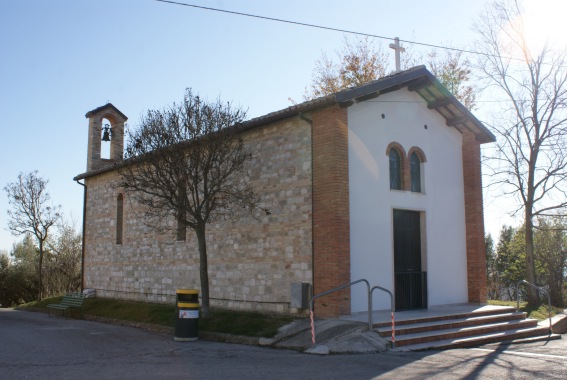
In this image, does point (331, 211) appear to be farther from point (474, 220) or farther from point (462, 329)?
point (474, 220)

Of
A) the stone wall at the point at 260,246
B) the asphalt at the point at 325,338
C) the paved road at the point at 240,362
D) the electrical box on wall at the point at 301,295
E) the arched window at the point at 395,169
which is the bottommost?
the paved road at the point at 240,362

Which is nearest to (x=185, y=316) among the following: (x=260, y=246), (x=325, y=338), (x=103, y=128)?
(x=260, y=246)

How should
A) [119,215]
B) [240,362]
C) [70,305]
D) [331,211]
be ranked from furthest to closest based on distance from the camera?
[119,215] → [70,305] → [331,211] → [240,362]

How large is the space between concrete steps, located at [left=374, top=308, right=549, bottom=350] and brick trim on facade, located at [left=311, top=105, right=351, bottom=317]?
1620 millimetres

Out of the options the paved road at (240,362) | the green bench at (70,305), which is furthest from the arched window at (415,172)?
the green bench at (70,305)

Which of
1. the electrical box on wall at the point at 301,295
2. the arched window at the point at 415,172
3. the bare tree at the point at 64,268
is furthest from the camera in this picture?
the bare tree at the point at 64,268

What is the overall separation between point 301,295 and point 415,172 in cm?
528

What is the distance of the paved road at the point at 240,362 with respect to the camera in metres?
8.53

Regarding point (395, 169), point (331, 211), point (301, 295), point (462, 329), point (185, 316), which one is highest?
point (395, 169)

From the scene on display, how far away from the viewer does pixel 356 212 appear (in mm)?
13609

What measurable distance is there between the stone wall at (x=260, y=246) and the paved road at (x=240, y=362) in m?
2.65

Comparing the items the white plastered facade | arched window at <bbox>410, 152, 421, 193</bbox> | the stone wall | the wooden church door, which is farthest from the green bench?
arched window at <bbox>410, 152, 421, 193</bbox>

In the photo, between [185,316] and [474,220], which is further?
[474,220]

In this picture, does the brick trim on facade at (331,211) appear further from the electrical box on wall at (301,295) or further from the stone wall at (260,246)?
the stone wall at (260,246)
